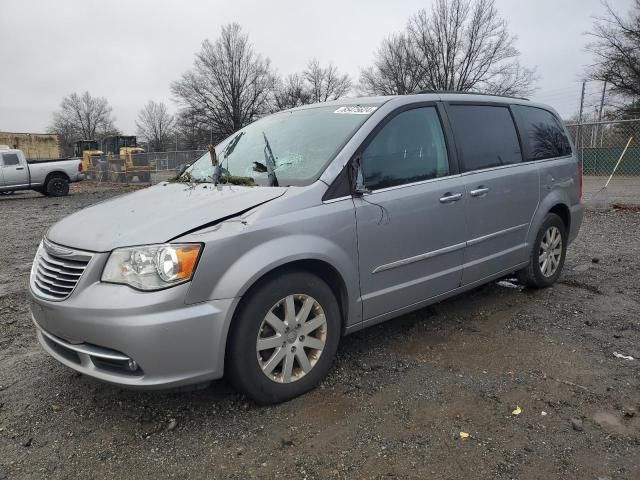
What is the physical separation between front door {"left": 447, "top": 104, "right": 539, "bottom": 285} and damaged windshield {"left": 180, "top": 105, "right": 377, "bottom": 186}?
38.9 inches

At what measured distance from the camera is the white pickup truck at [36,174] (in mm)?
18141

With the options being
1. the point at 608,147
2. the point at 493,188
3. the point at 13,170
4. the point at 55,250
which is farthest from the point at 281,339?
the point at 13,170

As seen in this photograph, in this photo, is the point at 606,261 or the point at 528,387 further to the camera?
the point at 606,261

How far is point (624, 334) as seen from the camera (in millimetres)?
3703

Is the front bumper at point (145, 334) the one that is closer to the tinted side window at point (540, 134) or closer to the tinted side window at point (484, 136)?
the tinted side window at point (484, 136)

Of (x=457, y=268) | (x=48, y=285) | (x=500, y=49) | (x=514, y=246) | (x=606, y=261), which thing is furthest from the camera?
(x=500, y=49)

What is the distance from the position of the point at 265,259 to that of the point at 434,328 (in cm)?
190

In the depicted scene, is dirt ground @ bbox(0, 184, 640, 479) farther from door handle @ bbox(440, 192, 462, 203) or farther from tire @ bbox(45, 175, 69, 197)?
tire @ bbox(45, 175, 69, 197)

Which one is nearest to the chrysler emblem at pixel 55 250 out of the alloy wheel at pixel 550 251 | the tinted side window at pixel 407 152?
the tinted side window at pixel 407 152

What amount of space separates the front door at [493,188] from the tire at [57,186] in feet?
63.1

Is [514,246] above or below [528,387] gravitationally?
above

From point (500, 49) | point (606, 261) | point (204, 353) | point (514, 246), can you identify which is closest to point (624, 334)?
point (514, 246)

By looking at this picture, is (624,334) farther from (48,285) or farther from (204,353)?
(48,285)

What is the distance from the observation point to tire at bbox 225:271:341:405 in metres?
2.56
